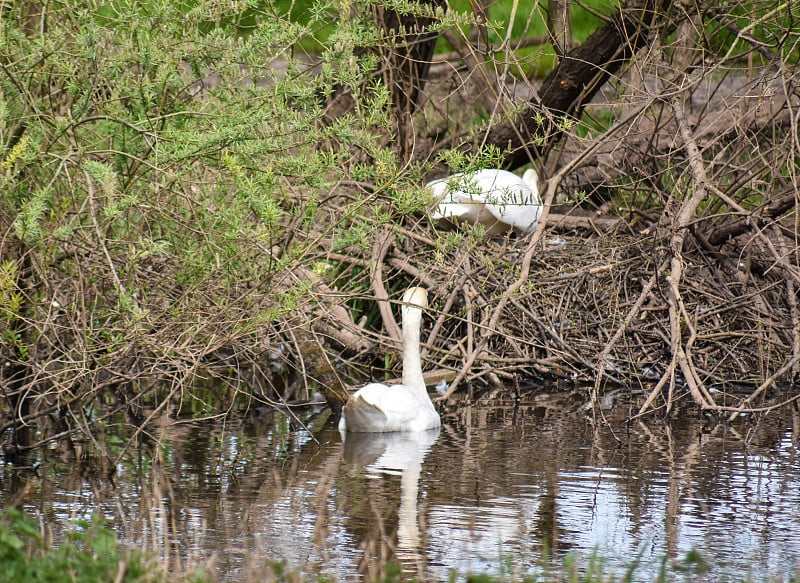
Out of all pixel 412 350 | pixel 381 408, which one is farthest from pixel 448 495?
pixel 412 350

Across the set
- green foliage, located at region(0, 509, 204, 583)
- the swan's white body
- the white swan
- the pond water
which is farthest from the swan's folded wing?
green foliage, located at region(0, 509, 204, 583)

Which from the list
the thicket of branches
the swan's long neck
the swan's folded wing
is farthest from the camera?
the swan's long neck

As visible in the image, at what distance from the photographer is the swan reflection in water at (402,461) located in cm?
525

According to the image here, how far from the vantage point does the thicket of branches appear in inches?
239

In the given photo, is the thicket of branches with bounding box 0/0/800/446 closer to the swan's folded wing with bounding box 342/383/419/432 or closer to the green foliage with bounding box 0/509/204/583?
the swan's folded wing with bounding box 342/383/419/432

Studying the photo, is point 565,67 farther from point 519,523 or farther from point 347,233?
point 519,523

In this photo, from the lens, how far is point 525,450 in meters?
7.33

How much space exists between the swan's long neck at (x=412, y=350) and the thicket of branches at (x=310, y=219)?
0.35 m

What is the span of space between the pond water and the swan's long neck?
1.30ft

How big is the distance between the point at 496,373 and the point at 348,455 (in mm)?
2662

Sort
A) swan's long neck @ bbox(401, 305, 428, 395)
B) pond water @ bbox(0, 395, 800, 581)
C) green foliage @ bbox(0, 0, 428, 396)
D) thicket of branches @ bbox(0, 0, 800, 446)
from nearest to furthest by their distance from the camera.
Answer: pond water @ bbox(0, 395, 800, 581)
green foliage @ bbox(0, 0, 428, 396)
thicket of branches @ bbox(0, 0, 800, 446)
swan's long neck @ bbox(401, 305, 428, 395)

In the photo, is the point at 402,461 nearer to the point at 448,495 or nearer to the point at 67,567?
the point at 448,495

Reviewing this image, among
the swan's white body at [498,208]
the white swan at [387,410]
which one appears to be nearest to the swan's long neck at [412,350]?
the white swan at [387,410]

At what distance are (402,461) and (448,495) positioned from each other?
950 millimetres
